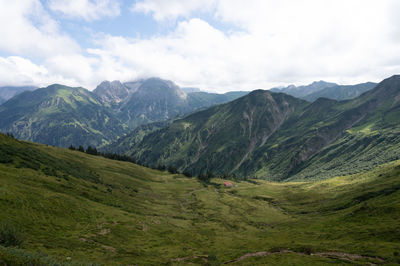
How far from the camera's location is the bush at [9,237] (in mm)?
35713

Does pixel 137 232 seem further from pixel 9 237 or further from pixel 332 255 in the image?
pixel 332 255

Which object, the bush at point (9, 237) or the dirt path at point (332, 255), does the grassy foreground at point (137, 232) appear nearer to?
the dirt path at point (332, 255)

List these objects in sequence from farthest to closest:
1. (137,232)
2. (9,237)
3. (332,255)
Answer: (137,232)
(332,255)
(9,237)

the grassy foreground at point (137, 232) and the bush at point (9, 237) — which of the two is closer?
the bush at point (9, 237)

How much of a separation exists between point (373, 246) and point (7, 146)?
13880 cm

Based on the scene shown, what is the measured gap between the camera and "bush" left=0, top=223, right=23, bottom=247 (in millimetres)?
35713

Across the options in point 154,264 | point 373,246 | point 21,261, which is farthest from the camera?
point 373,246

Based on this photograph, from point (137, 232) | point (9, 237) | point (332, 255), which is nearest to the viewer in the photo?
point (9, 237)

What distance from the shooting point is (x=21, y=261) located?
76.8ft

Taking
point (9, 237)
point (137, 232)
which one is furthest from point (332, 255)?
Result: point (9, 237)

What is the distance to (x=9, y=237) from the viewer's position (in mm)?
36781

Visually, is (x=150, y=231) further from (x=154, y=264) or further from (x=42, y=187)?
(x=42, y=187)

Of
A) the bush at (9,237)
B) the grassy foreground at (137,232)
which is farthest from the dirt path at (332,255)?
the bush at (9,237)

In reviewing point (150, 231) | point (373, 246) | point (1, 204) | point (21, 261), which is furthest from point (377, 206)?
point (1, 204)
